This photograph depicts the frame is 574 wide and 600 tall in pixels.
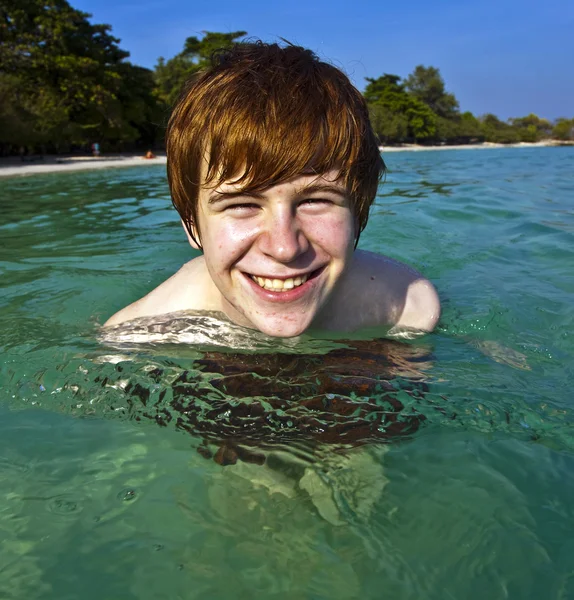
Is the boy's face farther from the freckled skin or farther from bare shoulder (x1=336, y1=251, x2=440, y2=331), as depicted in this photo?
bare shoulder (x1=336, y1=251, x2=440, y2=331)

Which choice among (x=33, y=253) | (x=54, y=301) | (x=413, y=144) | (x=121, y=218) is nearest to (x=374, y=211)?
(x=121, y=218)

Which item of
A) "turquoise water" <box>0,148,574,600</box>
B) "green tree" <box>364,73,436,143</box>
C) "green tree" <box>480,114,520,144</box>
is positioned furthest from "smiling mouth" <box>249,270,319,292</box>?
"green tree" <box>480,114,520,144</box>

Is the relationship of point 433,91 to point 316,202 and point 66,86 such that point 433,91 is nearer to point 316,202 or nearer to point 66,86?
point 66,86

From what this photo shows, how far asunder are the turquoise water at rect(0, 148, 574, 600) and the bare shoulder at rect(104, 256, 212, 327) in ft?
0.34

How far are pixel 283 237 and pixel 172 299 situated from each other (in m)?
1.13

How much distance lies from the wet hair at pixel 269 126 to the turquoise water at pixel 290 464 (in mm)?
758

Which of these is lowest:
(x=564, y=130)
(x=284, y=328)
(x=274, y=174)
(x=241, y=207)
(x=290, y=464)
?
(x=290, y=464)

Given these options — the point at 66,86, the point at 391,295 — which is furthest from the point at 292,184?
the point at 66,86

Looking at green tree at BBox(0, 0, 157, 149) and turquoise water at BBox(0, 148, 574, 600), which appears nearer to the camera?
turquoise water at BBox(0, 148, 574, 600)

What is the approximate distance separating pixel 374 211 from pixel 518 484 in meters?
6.60

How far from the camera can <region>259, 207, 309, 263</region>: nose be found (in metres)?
1.91

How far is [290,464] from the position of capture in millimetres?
1792

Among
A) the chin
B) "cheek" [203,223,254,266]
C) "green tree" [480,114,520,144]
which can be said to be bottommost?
the chin

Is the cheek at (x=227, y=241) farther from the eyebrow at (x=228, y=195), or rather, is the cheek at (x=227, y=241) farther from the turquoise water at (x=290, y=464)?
the turquoise water at (x=290, y=464)
